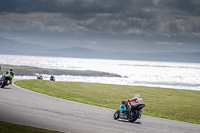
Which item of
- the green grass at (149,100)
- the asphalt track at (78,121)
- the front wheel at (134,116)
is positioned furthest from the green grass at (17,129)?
the green grass at (149,100)

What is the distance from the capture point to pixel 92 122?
1346cm

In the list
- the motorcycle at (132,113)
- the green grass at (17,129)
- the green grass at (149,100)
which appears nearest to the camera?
the green grass at (17,129)

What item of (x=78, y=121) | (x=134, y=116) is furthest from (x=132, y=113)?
(x=78, y=121)

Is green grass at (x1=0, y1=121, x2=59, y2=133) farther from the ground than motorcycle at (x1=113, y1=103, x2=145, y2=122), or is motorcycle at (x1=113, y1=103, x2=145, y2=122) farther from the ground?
motorcycle at (x1=113, y1=103, x2=145, y2=122)

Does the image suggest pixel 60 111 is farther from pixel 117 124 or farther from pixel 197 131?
pixel 197 131

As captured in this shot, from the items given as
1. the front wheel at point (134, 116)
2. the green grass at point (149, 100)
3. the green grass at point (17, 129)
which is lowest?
the green grass at point (17, 129)

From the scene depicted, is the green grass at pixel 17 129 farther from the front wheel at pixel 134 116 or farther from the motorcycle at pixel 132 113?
the front wheel at pixel 134 116

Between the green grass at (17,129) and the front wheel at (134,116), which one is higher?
the front wheel at (134,116)

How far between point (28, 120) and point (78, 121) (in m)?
2.59

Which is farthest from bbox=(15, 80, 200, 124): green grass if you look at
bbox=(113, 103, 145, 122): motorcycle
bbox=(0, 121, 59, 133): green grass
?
bbox=(0, 121, 59, 133): green grass

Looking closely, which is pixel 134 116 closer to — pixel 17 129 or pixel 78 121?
pixel 78 121

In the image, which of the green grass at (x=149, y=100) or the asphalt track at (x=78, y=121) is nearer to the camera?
the asphalt track at (x=78, y=121)

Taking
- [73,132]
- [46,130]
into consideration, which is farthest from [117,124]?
[46,130]

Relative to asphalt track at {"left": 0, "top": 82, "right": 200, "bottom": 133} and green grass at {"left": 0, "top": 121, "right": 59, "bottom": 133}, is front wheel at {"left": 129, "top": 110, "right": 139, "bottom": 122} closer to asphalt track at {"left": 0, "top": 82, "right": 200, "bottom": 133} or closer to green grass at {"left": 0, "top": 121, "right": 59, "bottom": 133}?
asphalt track at {"left": 0, "top": 82, "right": 200, "bottom": 133}
